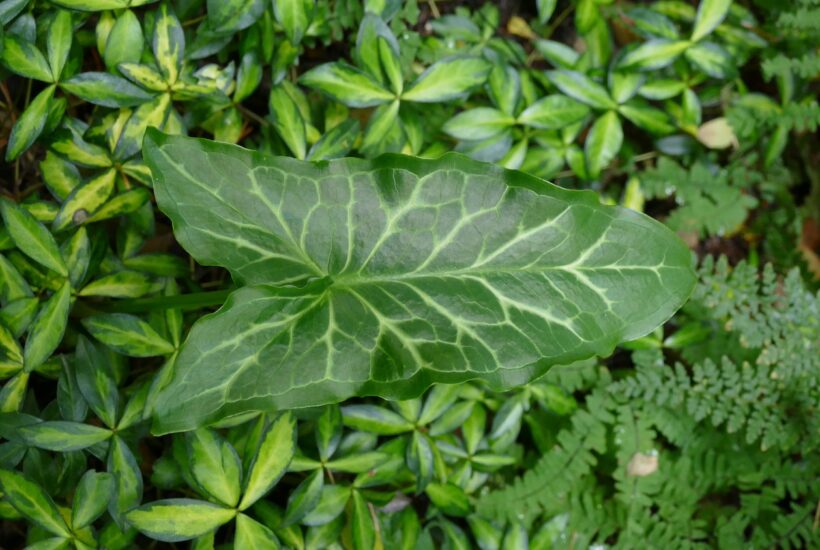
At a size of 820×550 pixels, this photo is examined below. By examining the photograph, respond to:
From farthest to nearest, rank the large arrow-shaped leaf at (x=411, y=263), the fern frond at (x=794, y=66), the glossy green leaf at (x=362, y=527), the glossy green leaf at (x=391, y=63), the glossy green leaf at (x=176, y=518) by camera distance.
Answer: the fern frond at (x=794, y=66) < the glossy green leaf at (x=391, y=63) < the glossy green leaf at (x=362, y=527) < the glossy green leaf at (x=176, y=518) < the large arrow-shaped leaf at (x=411, y=263)

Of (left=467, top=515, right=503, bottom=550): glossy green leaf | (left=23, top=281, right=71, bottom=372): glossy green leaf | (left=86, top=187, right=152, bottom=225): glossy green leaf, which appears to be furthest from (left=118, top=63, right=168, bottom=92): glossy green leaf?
(left=467, top=515, right=503, bottom=550): glossy green leaf

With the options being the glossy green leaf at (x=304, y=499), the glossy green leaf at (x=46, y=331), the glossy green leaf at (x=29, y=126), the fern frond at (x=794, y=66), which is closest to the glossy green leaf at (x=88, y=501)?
the glossy green leaf at (x=46, y=331)

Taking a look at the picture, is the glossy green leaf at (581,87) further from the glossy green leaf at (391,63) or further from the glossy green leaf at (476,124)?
the glossy green leaf at (391,63)

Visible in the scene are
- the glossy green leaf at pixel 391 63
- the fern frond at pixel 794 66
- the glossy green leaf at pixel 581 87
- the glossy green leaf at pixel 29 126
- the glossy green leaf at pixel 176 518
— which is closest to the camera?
the glossy green leaf at pixel 176 518

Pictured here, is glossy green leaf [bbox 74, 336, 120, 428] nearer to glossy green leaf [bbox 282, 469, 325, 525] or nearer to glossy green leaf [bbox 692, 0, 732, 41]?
glossy green leaf [bbox 282, 469, 325, 525]

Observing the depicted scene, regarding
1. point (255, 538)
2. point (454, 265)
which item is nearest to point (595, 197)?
point (454, 265)

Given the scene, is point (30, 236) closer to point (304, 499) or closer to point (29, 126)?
point (29, 126)

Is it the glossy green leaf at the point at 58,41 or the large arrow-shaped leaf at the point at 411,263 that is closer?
the large arrow-shaped leaf at the point at 411,263

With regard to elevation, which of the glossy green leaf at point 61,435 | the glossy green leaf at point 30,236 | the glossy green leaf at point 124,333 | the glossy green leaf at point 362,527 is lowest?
the glossy green leaf at point 362,527
